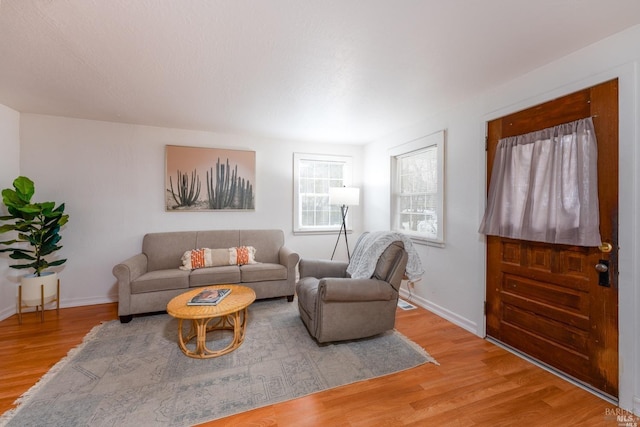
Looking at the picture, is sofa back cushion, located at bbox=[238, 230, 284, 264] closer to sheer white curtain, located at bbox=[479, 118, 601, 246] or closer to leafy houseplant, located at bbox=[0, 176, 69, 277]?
leafy houseplant, located at bbox=[0, 176, 69, 277]

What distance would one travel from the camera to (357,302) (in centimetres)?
222

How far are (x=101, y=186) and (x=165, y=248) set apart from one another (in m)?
1.16

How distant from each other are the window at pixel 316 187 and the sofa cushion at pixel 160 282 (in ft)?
5.81

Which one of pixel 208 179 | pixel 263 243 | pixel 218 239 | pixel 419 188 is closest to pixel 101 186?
pixel 208 179

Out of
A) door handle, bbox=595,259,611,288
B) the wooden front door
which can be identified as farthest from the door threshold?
door handle, bbox=595,259,611,288

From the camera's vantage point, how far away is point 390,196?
3771 millimetres

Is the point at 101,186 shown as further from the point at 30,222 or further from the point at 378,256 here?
the point at 378,256

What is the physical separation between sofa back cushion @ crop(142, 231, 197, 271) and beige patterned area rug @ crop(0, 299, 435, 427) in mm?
846

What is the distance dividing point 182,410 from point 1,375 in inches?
60.3

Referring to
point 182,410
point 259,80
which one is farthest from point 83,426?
point 259,80

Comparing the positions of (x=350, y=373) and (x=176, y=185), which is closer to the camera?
(x=350, y=373)

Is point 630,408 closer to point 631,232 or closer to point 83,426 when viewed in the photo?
point 631,232

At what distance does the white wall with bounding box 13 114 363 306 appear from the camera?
3.10m

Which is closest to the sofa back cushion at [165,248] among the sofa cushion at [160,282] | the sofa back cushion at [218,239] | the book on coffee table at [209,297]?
the sofa back cushion at [218,239]
